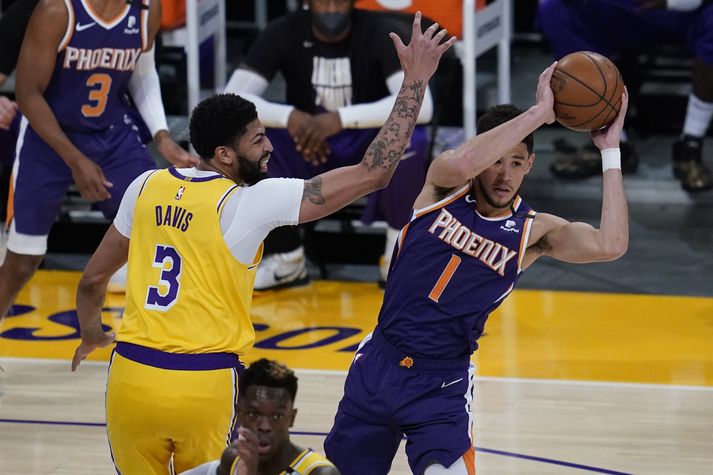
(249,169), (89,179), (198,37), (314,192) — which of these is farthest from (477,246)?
(198,37)

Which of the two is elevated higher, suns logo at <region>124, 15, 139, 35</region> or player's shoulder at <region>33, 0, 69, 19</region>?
player's shoulder at <region>33, 0, 69, 19</region>

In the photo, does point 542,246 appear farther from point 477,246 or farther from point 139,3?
point 139,3

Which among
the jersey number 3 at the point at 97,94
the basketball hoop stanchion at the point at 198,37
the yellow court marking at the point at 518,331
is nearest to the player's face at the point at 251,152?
the jersey number 3 at the point at 97,94

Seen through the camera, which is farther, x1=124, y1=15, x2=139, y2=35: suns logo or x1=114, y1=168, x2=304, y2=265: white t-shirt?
x1=124, y1=15, x2=139, y2=35: suns logo

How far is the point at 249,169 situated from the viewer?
4512 mm

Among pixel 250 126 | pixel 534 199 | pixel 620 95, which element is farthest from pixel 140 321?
pixel 534 199

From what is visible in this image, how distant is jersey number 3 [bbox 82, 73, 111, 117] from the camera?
7.25 m

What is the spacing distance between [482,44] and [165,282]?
6006 millimetres

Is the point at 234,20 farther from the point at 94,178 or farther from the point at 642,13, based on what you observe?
the point at 94,178

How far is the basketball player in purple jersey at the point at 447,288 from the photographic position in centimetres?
473

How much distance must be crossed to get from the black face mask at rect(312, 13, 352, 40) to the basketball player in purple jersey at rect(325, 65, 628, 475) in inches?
157

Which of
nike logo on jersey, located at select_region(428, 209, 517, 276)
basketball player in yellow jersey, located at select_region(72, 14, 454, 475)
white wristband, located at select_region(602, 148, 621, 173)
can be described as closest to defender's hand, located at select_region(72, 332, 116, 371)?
basketball player in yellow jersey, located at select_region(72, 14, 454, 475)

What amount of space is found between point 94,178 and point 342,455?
9.10 ft

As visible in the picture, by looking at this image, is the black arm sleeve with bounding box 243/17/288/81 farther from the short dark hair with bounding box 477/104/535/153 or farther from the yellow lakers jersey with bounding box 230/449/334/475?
the yellow lakers jersey with bounding box 230/449/334/475
